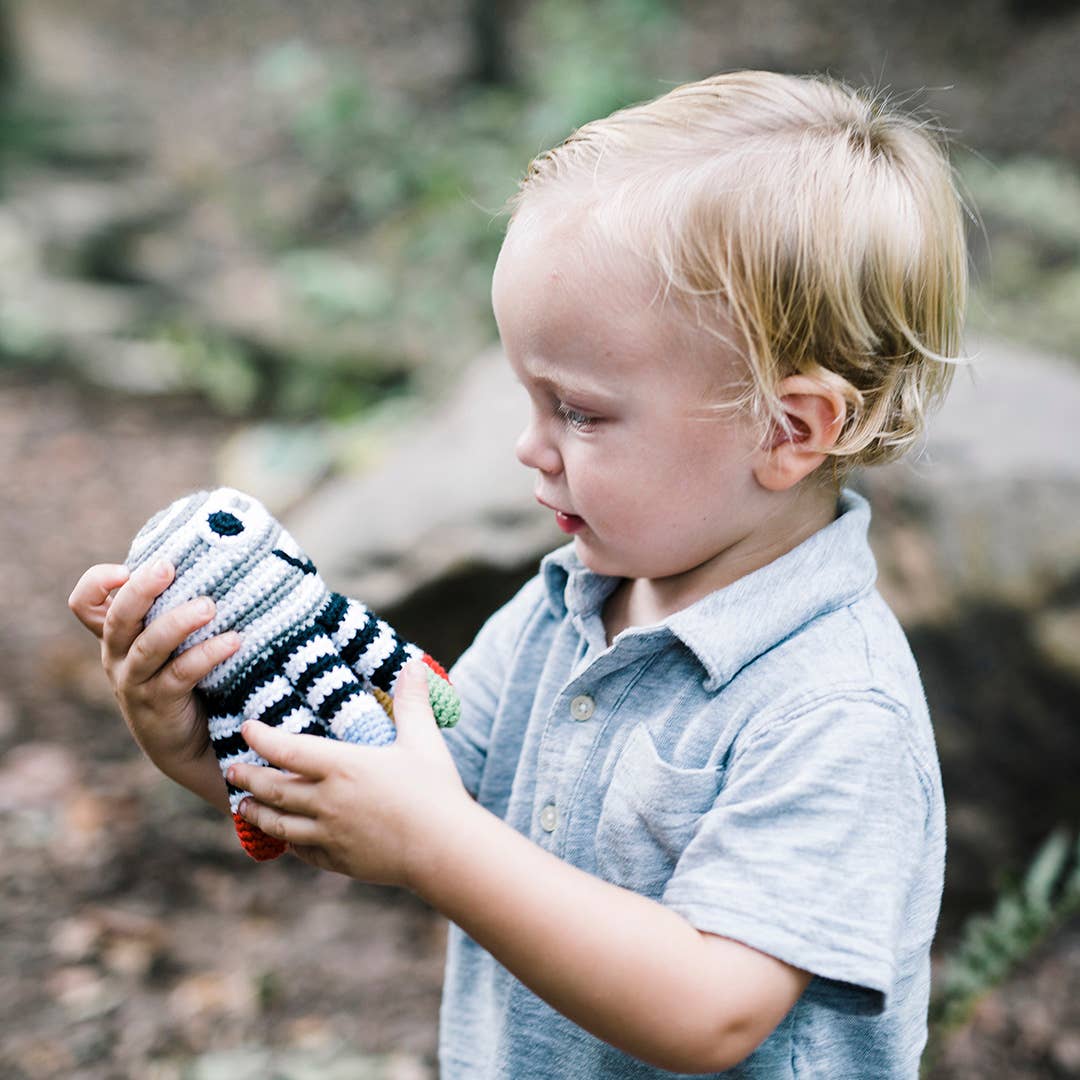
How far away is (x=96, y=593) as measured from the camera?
143cm

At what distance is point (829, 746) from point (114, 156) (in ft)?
30.3

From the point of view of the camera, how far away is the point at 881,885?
119cm

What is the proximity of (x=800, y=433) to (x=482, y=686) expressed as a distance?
0.66 metres

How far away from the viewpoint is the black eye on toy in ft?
4.31

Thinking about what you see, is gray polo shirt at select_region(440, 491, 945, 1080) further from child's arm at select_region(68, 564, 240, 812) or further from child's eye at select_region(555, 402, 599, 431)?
child's arm at select_region(68, 564, 240, 812)

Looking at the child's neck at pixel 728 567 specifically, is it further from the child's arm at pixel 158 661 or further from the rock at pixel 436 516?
the rock at pixel 436 516

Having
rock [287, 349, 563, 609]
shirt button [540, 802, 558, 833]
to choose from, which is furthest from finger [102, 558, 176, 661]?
rock [287, 349, 563, 609]

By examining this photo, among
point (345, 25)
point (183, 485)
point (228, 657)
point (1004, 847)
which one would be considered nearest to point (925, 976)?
point (228, 657)

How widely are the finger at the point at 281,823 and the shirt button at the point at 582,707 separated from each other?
39 centimetres

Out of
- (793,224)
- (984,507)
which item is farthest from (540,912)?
(984,507)

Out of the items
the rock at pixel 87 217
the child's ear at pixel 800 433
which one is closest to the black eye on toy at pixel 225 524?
the child's ear at pixel 800 433

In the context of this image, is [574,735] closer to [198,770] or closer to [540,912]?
[540,912]

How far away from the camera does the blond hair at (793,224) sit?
1.26 metres

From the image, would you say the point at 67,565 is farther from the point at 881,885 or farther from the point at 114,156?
the point at 114,156
